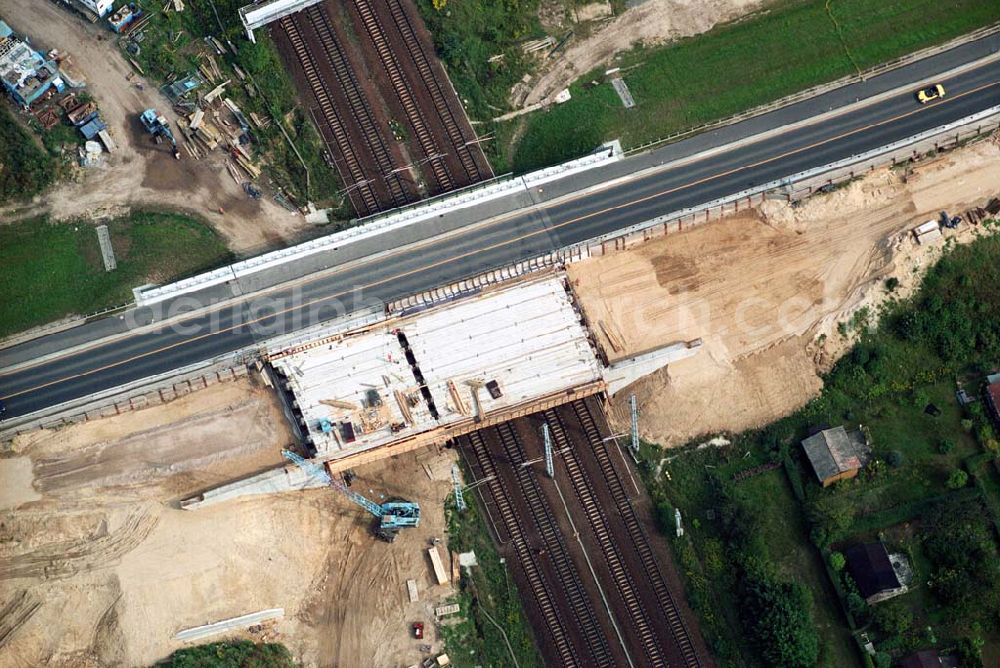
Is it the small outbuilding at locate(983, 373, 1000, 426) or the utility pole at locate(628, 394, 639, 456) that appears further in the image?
the utility pole at locate(628, 394, 639, 456)

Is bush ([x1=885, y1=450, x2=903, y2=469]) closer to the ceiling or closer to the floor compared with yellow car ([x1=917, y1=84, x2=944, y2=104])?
closer to the floor

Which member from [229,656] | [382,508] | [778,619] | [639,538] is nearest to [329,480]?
[382,508]

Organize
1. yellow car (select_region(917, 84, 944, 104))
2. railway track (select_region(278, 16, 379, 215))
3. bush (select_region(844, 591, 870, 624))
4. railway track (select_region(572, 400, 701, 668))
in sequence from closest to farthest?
bush (select_region(844, 591, 870, 624))
railway track (select_region(572, 400, 701, 668))
yellow car (select_region(917, 84, 944, 104))
railway track (select_region(278, 16, 379, 215))

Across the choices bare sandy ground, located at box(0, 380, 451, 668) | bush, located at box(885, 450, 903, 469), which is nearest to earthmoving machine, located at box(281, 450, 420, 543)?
bare sandy ground, located at box(0, 380, 451, 668)

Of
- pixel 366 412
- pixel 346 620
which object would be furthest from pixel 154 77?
pixel 346 620

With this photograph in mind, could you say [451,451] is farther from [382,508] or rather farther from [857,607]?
[857,607]

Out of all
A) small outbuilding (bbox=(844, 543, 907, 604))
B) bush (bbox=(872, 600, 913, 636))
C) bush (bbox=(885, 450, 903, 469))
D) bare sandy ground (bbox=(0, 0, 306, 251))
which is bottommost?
bush (bbox=(872, 600, 913, 636))

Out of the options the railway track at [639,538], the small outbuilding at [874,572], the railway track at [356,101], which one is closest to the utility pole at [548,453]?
the railway track at [639,538]

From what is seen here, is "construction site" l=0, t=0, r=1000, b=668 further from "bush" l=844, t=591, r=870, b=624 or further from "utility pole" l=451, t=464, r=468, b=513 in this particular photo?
"bush" l=844, t=591, r=870, b=624
